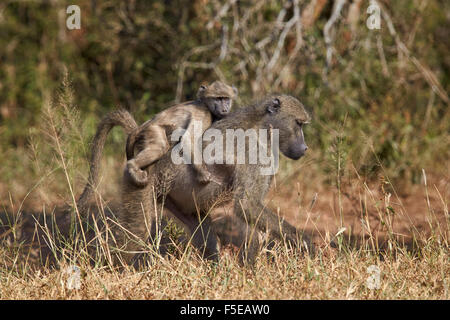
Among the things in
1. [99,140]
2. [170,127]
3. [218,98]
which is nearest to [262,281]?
[170,127]

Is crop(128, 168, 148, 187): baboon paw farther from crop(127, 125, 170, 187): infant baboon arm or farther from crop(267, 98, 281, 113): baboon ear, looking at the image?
crop(267, 98, 281, 113): baboon ear

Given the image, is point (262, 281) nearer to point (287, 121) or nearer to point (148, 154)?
point (148, 154)

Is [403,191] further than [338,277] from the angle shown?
Yes

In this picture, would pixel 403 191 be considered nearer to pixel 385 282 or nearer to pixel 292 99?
pixel 292 99

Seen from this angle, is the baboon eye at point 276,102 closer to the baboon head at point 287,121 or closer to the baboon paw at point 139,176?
the baboon head at point 287,121

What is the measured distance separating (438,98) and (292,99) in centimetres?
483

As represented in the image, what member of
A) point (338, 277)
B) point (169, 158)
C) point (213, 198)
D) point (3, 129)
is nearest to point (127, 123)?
point (169, 158)

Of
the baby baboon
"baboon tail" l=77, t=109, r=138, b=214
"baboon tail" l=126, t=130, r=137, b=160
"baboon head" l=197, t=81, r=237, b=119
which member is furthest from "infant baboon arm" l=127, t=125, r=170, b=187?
"baboon head" l=197, t=81, r=237, b=119

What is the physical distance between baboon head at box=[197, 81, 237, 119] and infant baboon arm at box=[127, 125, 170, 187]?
41cm

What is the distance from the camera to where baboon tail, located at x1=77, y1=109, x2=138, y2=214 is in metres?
3.60

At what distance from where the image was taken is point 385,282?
278 cm

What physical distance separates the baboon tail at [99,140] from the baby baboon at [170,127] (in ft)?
0.62

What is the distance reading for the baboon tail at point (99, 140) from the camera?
3602mm

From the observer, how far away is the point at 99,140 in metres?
3.70
